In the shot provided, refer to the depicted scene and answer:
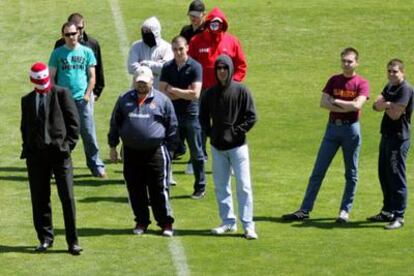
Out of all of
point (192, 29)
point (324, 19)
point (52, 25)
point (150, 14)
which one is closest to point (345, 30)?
point (324, 19)

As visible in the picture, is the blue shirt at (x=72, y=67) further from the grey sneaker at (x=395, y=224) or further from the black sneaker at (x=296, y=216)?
the grey sneaker at (x=395, y=224)

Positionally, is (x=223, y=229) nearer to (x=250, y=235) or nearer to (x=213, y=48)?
(x=250, y=235)

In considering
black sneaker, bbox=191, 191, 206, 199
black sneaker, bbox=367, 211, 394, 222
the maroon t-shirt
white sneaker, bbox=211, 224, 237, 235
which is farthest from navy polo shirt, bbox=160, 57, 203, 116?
black sneaker, bbox=367, 211, 394, 222

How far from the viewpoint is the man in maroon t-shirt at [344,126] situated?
623 inches

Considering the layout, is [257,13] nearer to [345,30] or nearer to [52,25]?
[345,30]

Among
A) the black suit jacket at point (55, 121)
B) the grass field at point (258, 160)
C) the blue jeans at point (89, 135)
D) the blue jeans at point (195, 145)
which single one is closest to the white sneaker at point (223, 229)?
the grass field at point (258, 160)

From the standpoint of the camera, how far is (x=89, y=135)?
18.4 meters

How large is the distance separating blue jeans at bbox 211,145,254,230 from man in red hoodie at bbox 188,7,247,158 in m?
2.67

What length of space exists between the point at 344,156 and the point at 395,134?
71 cm

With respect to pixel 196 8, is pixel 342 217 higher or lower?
lower

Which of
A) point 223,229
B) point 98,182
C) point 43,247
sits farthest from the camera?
point 98,182

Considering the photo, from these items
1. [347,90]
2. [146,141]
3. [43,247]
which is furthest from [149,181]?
[347,90]

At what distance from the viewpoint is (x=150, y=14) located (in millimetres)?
29453

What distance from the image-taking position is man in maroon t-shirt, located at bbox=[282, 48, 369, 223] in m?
15.8
